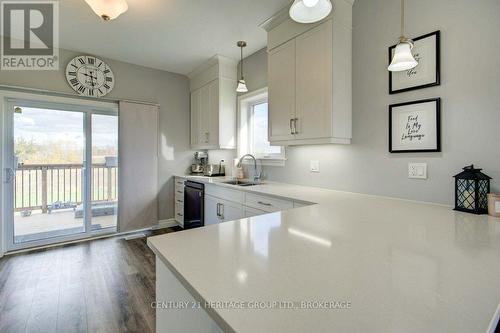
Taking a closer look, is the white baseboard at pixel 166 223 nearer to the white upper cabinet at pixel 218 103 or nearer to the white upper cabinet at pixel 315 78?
the white upper cabinet at pixel 218 103

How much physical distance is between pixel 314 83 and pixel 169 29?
5.92 feet

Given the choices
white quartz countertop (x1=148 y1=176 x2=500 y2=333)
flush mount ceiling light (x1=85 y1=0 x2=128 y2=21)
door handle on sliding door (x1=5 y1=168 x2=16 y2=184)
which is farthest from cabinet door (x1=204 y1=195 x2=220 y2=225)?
door handle on sliding door (x1=5 y1=168 x2=16 y2=184)

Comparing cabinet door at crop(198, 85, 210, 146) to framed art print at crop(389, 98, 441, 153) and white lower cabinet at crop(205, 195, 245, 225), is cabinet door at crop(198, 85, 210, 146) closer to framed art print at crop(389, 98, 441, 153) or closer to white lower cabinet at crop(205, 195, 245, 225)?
white lower cabinet at crop(205, 195, 245, 225)

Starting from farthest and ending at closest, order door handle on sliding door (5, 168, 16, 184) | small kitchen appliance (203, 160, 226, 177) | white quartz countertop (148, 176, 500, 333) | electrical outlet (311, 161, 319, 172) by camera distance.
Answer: small kitchen appliance (203, 160, 226, 177) < door handle on sliding door (5, 168, 16, 184) < electrical outlet (311, 161, 319, 172) < white quartz countertop (148, 176, 500, 333)

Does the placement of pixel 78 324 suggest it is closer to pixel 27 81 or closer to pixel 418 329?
pixel 418 329

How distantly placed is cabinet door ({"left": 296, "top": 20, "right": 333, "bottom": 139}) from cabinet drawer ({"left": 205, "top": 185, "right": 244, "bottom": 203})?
35.3 inches

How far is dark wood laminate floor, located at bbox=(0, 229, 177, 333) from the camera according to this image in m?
1.72

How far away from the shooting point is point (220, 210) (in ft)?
9.45

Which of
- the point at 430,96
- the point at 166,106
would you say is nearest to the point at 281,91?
the point at 430,96

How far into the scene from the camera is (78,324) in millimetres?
1707

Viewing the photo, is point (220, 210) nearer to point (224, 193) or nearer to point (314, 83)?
point (224, 193)

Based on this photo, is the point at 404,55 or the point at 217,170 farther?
the point at 217,170

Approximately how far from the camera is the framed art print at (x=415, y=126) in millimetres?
1651

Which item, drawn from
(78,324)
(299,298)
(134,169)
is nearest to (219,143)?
(134,169)
